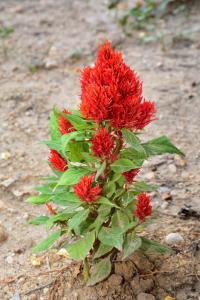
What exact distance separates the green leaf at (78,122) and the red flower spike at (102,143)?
0.06 meters

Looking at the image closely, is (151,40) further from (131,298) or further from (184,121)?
(131,298)

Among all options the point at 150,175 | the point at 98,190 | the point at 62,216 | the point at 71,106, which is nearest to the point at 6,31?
the point at 71,106

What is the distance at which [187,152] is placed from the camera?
3.72 metres

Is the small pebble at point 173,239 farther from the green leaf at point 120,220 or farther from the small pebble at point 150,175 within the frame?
the small pebble at point 150,175

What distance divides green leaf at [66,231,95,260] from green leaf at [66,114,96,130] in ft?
1.52

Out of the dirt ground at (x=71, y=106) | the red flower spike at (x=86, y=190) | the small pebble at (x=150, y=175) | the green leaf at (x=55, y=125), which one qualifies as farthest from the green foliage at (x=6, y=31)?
the red flower spike at (x=86, y=190)

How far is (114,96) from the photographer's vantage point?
205 centimetres

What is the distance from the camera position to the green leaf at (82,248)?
2.24m

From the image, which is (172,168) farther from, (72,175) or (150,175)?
(72,175)

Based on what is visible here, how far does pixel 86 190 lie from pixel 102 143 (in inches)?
7.8

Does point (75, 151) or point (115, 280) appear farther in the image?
point (115, 280)

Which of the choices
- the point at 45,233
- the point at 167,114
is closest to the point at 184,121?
the point at 167,114

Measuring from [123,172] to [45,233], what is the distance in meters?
1.02

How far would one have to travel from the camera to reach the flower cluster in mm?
2049
